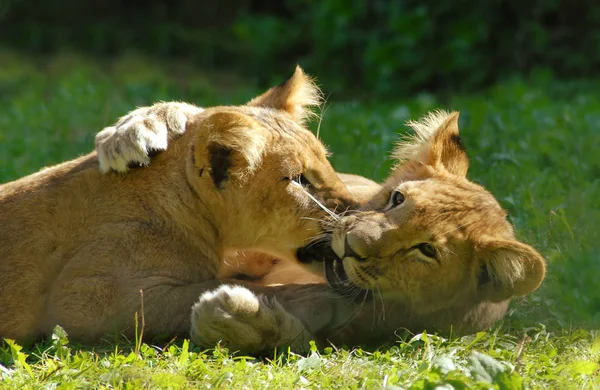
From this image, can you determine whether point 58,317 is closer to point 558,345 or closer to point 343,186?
point 343,186

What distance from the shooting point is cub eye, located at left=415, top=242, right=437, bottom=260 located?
15.8 ft

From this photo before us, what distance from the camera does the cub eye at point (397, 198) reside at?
16.5 feet

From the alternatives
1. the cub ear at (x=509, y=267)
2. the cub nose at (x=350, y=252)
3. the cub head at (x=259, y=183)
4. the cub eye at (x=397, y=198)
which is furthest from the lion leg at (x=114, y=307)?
the cub ear at (x=509, y=267)

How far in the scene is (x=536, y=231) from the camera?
636cm

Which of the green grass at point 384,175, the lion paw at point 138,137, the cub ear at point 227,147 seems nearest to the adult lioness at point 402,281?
the green grass at point 384,175

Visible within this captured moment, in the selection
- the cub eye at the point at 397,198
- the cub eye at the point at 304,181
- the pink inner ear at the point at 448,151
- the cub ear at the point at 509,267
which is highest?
the pink inner ear at the point at 448,151

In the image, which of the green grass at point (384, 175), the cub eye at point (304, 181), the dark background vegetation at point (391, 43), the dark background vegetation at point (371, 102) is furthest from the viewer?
the dark background vegetation at point (391, 43)

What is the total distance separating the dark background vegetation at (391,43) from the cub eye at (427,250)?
27.1ft

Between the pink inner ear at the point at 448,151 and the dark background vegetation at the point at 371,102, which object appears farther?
the pink inner ear at the point at 448,151

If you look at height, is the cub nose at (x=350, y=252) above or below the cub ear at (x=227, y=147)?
below

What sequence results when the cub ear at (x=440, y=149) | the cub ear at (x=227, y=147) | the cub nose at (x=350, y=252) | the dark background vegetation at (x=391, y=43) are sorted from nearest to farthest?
1. the cub nose at (x=350, y=252)
2. the cub ear at (x=227, y=147)
3. the cub ear at (x=440, y=149)
4. the dark background vegetation at (x=391, y=43)

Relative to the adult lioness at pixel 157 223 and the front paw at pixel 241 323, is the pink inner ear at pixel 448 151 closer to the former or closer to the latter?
the adult lioness at pixel 157 223

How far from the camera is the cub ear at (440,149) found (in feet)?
17.9

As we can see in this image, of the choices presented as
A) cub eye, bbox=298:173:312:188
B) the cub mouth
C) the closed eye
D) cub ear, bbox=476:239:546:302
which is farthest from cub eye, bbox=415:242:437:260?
cub eye, bbox=298:173:312:188
